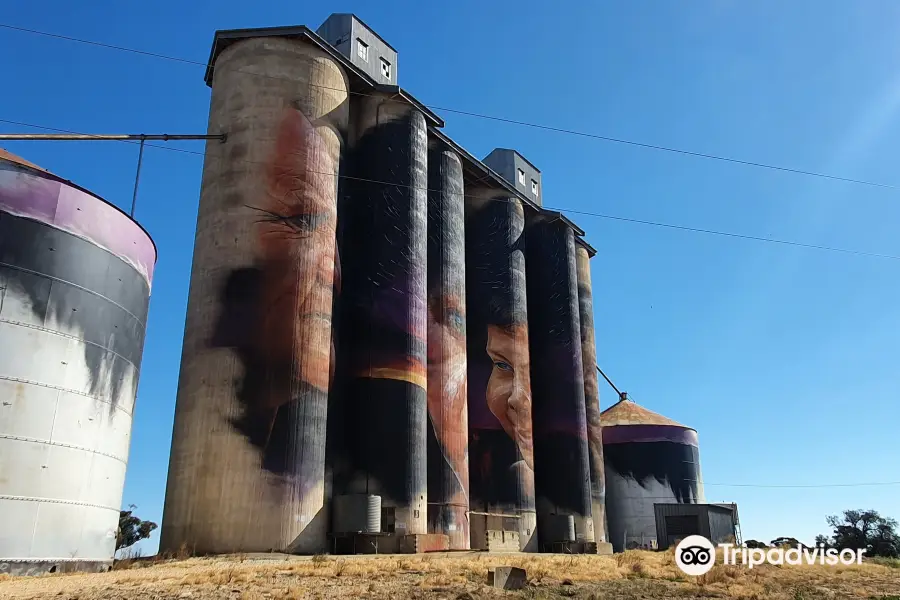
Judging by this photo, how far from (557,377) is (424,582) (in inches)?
1534

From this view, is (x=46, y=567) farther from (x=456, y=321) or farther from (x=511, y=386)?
(x=511, y=386)

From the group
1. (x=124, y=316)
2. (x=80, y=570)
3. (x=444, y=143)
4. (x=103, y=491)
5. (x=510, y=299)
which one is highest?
(x=444, y=143)

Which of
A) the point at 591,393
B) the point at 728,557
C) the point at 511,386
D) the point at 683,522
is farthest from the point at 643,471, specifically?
the point at 728,557

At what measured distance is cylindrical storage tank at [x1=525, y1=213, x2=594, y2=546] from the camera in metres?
54.8

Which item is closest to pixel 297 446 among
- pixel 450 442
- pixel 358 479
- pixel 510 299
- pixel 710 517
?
pixel 358 479

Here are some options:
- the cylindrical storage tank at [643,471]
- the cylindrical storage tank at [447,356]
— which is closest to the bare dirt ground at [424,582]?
the cylindrical storage tank at [447,356]

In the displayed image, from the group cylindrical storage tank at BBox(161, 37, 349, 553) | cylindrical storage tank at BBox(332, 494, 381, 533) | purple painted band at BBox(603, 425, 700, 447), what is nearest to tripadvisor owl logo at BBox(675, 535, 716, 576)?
cylindrical storage tank at BBox(332, 494, 381, 533)

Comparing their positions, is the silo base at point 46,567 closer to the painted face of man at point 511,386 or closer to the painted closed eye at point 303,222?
the painted closed eye at point 303,222

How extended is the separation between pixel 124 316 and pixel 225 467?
12.0 metres

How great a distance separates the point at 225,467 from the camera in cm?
3294

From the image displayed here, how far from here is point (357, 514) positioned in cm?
3569

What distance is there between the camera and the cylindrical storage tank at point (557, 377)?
54812 mm

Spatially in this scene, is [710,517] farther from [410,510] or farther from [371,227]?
[371,227]

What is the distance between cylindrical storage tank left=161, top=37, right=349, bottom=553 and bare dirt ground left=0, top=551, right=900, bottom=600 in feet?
16.6
